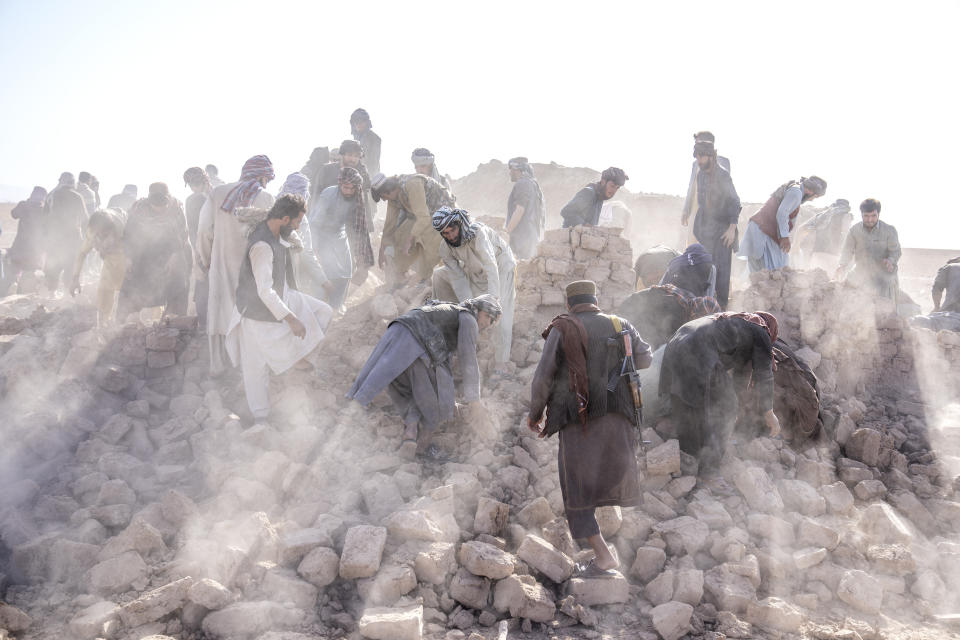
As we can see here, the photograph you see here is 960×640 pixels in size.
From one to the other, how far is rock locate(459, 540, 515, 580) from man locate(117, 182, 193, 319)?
4490mm

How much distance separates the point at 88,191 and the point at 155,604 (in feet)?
30.0

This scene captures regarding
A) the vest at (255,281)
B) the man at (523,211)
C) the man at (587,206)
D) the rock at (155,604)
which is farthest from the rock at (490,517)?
the man at (523,211)

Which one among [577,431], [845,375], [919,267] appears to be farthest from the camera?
[919,267]

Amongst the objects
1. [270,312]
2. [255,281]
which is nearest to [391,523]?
[270,312]

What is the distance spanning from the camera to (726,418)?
13.9ft

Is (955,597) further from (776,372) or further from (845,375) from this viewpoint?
(845,375)

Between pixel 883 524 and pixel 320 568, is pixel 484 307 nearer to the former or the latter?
pixel 320 568

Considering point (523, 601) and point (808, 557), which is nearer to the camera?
point (523, 601)

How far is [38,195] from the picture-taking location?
916 cm

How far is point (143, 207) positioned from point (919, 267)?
75.8 ft

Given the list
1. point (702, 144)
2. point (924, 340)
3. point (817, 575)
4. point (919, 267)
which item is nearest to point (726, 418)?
point (817, 575)

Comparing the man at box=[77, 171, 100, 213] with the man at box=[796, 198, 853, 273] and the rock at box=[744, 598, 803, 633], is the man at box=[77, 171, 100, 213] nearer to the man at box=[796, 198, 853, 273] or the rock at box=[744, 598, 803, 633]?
the rock at box=[744, 598, 803, 633]

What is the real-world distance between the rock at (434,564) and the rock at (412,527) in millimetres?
92

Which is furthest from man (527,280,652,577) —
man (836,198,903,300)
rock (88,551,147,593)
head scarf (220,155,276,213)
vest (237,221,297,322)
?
man (836,198,903,300)
